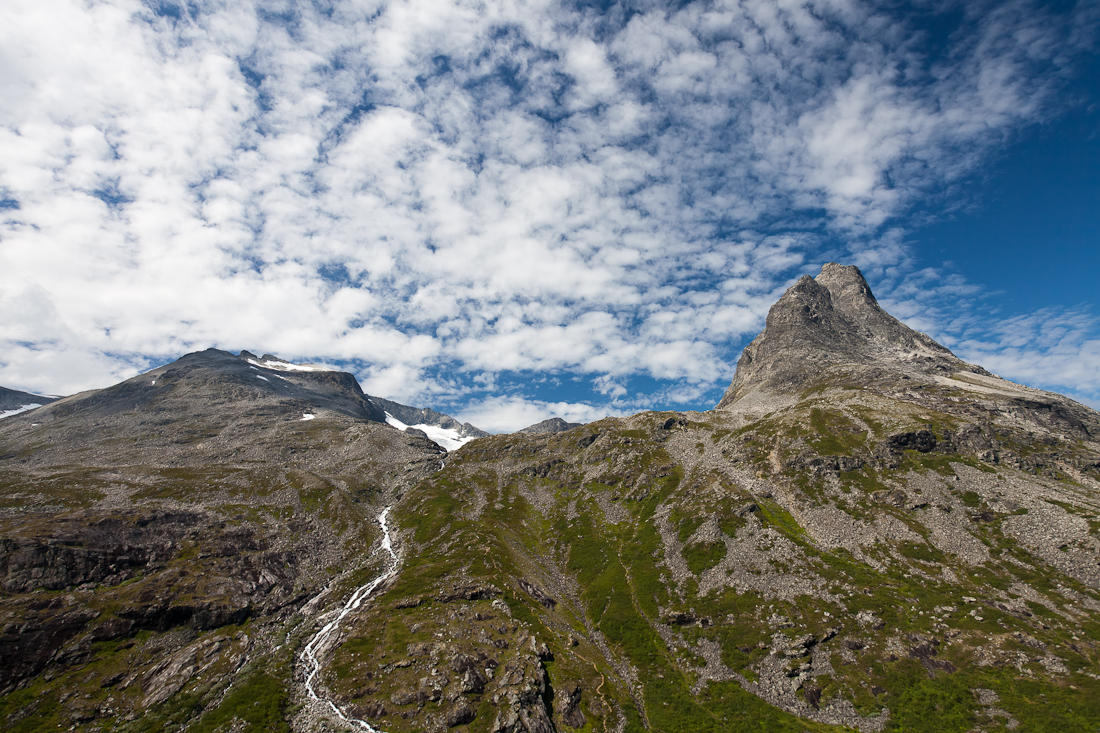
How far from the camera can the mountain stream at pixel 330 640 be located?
66394 mm

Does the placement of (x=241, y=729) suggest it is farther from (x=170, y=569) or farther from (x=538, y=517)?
(x=538, y=517)

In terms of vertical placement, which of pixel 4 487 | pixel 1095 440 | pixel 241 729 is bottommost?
pixel 241 729

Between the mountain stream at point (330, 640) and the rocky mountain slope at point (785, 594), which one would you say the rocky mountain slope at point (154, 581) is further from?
the rocky mountain slope at point (785, 594)

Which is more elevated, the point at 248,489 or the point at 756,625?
the point at 248,489

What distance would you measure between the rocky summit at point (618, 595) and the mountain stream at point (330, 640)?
1.61ft

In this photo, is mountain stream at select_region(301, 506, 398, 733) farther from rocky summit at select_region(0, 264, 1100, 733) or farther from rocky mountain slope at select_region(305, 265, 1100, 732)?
rocky mountain slope at select_region(305, 265, 1100, 732)

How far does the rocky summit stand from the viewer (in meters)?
67.2

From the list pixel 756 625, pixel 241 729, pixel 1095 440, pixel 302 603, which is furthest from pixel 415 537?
pixel 1095 440

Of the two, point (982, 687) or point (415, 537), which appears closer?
point (982, 687)

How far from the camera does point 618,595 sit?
346ft

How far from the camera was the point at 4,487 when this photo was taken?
13262cm

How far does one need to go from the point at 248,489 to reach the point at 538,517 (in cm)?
10403

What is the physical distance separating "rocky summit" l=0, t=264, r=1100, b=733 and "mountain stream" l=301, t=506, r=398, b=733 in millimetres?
490

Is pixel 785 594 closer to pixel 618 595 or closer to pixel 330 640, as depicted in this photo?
pixel 618 595
